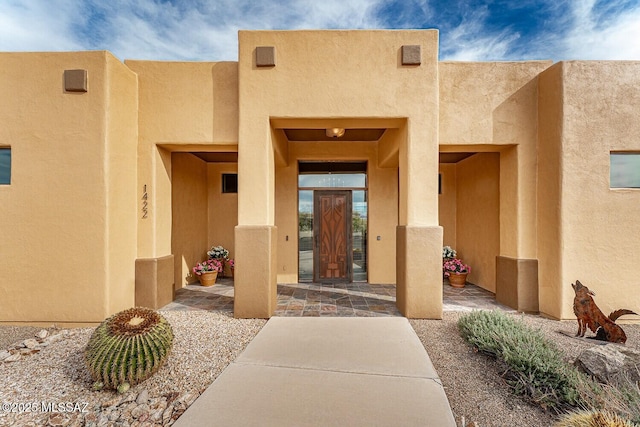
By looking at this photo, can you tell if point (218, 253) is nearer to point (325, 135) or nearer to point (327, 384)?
point (325, 135)

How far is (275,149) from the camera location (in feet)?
17.8

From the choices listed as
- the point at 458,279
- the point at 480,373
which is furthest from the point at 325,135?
the point at 480,373

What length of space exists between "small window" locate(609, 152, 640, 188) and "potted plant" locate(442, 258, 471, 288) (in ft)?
10.4

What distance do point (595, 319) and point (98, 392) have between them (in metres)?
6.34

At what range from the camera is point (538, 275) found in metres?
4.95

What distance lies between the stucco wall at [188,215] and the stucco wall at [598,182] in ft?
25.7

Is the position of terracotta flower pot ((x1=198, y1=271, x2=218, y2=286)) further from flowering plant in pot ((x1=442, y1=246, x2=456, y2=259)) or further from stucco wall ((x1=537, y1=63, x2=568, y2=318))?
stucco wall ((x1=537, y1=63, x2=568, y2=318))

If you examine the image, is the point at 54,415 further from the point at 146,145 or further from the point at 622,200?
the point at 622,200

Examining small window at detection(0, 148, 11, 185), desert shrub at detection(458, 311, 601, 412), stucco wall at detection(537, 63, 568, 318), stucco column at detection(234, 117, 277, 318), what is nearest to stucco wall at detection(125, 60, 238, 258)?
stucco column at detection(234, 117, 277, 318)

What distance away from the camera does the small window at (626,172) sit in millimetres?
4590

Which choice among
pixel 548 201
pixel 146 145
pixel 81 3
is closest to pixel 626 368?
pixel 548 201

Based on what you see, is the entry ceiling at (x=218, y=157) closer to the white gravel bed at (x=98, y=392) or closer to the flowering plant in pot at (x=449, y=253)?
the white gravel bed at (x=98, y=392)

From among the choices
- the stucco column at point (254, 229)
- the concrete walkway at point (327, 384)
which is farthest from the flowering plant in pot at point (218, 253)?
the concrete walkway at point (327, 384)

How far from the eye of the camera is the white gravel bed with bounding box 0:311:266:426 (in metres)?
2.44
